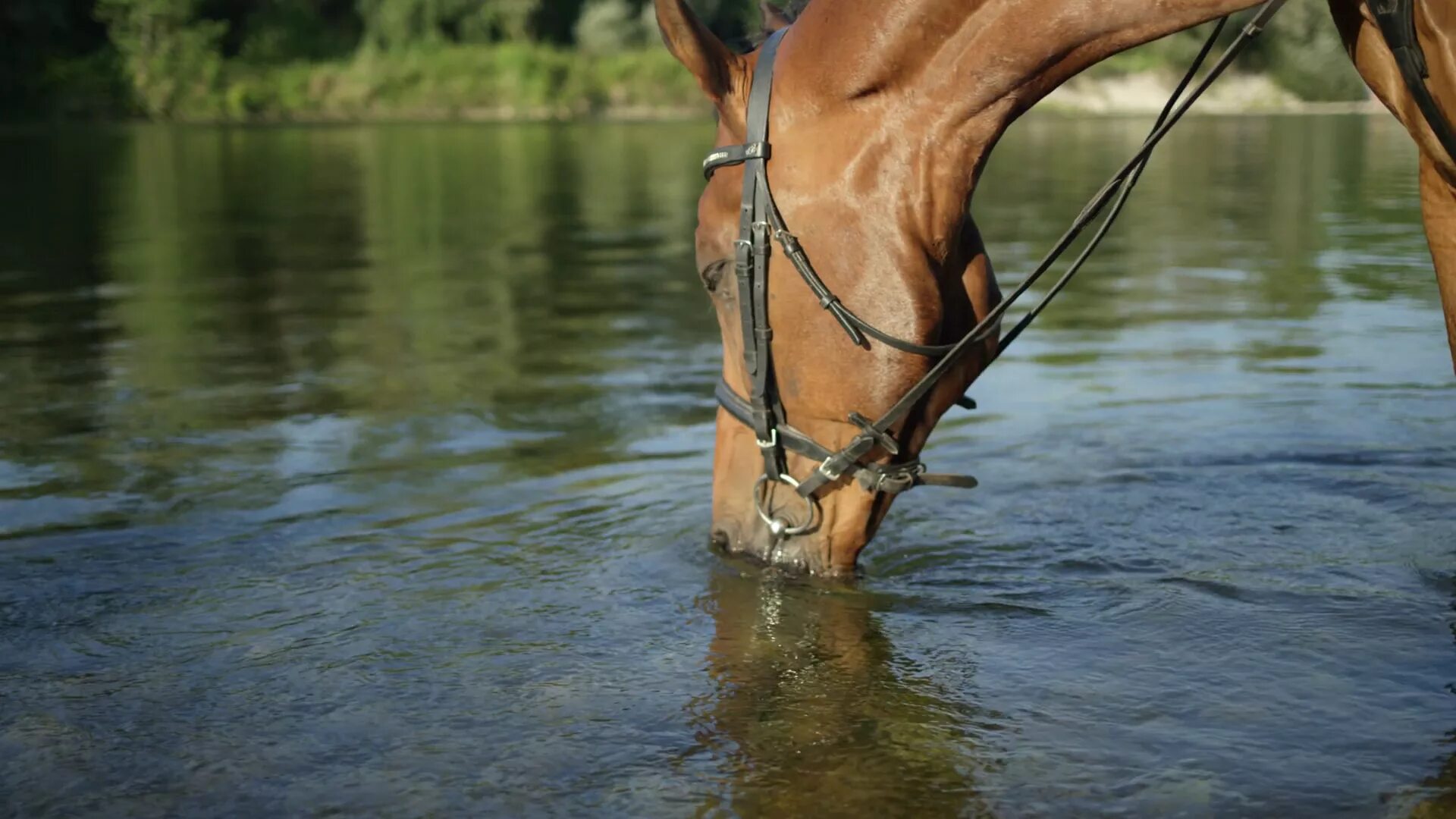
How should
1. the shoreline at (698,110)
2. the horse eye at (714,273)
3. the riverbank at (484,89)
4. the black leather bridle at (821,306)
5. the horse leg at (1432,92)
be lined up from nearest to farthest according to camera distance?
the horse leg at (1432,92)
the black leather bridle at (821,306)
the horse eye at (714,273)
the shoreline at (698,110)
the riverbank at (484,89)

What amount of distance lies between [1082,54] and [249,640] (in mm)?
2890

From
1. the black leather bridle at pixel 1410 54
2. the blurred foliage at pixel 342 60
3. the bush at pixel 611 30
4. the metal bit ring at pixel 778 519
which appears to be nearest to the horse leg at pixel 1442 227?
the black leather bridle at pixel 1410 54

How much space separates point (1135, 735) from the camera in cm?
396

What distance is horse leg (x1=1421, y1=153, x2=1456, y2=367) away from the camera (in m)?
3.98

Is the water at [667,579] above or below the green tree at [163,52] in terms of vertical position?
below

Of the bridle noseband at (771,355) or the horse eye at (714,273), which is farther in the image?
the horse eye at (714,273)

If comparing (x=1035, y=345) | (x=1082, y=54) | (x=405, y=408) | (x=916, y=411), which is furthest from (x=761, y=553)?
(x=1035, y=345)

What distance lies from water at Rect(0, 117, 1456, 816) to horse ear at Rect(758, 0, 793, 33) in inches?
67.3

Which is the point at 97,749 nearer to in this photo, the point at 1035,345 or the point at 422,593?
the point at 422,593

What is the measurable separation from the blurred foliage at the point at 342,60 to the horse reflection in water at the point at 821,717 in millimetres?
44865

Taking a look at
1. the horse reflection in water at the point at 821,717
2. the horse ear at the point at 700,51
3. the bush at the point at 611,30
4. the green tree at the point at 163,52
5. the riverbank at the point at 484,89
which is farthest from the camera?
the bush at the point at 611,30

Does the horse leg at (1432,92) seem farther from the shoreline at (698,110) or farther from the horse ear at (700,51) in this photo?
the shoreline at (698,110)

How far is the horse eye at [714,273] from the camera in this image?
4336mm

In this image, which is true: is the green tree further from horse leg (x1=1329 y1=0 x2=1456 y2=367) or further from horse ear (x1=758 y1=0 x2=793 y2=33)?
horse leg (x1=1329 y1=0 x2=1456 y2=367)
